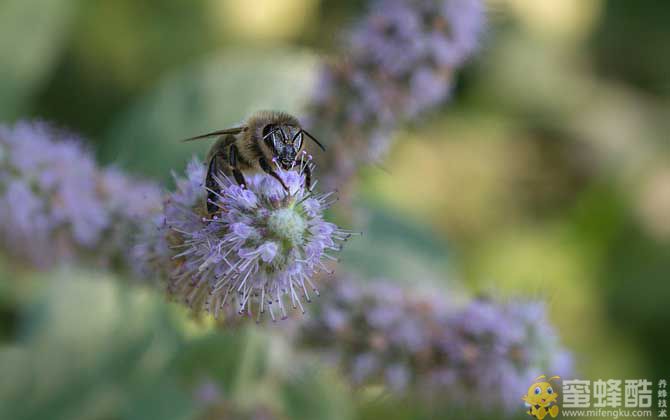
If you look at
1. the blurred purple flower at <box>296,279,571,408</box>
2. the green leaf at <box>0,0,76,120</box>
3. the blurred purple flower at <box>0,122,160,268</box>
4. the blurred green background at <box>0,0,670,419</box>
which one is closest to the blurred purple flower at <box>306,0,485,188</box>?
the blurred green background at <box>0,0,670,419</box>

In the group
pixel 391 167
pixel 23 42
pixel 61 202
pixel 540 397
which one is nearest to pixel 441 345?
pixel 540 397

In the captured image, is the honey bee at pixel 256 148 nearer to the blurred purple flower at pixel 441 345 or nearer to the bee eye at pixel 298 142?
the bee eye at pixel 298 142

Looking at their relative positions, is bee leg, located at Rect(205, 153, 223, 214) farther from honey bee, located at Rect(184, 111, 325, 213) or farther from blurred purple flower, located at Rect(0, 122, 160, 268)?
blurred purple flower, located at Rect(0, 122, 160, 268)

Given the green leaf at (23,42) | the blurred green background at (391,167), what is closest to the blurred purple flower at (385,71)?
the blurred green background at (391,167)

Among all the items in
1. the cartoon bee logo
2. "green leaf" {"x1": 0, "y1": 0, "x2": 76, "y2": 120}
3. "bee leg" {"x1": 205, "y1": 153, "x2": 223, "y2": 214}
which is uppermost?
"green leaf" {"x1": 0, "y1": 0, "x2": 76, "y2": 120}

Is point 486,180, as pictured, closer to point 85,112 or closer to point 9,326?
point 85,112

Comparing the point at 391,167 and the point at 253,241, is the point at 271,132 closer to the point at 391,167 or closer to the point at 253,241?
the point at 253,241

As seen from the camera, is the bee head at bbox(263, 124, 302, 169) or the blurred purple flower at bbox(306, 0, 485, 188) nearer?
the bee head at bbox(263, 124, 302, 169)
